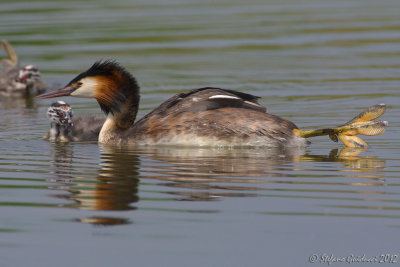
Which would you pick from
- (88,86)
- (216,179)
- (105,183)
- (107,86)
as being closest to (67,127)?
(88,86)

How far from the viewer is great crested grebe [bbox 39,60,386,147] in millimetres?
10594

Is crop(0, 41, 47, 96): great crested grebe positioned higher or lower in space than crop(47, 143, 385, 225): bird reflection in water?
higher

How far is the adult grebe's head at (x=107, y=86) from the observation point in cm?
1145

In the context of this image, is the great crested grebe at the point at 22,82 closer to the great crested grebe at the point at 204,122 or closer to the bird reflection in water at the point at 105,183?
the great crested grebe at the point at 204,122

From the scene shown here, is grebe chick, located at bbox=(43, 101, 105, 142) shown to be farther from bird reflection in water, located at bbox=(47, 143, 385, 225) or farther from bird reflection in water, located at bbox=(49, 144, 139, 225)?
bird reflection in water, located at bbox=(49, 144, 139, 225)

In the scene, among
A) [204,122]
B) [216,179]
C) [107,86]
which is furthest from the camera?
[107,86]

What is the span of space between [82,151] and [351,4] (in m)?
17.7

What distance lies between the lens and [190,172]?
9125 millimetres

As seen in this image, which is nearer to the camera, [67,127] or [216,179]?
[216,179]

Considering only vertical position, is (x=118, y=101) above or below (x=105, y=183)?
above

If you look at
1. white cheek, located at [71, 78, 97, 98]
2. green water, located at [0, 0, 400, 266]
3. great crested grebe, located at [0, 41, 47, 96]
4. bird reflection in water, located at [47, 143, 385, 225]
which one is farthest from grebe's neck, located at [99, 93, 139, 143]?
great crested grebe, located at [0, 41, 47, 96]

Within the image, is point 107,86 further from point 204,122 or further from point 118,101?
point 204,122

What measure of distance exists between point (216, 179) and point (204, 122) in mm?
2124

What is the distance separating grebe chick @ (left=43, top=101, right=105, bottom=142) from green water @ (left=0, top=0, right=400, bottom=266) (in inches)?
8.5
